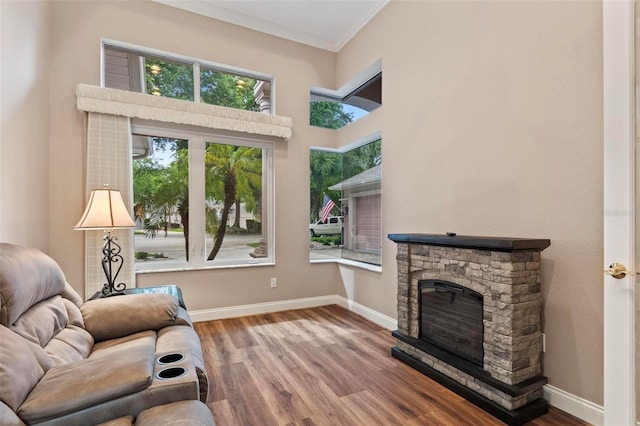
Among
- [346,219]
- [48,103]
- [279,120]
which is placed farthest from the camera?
[346,219]

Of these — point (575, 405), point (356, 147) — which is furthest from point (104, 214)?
point (575, 405)

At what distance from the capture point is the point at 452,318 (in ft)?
7.87

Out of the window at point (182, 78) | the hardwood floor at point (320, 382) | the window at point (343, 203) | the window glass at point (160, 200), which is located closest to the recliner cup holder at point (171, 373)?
the hardwood floor at point (320, 382)

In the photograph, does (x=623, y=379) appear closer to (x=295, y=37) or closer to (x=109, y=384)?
(x=109, y=384)

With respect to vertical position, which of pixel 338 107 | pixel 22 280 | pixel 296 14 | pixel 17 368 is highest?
pixel 296 14

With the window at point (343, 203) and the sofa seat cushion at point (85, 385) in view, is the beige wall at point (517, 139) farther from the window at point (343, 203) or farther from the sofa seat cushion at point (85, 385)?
the sofa seat cushion at point (85, 385)

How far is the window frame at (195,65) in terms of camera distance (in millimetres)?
3334

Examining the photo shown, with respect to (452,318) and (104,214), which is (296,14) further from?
(452,318)

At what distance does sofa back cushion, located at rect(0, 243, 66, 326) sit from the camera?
4.21ft

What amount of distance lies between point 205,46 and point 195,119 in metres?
0.96

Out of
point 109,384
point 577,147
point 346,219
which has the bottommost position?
point 109,384

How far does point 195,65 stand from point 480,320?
4031mm

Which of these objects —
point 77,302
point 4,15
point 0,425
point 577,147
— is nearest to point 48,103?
point 4,15

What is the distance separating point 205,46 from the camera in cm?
375
